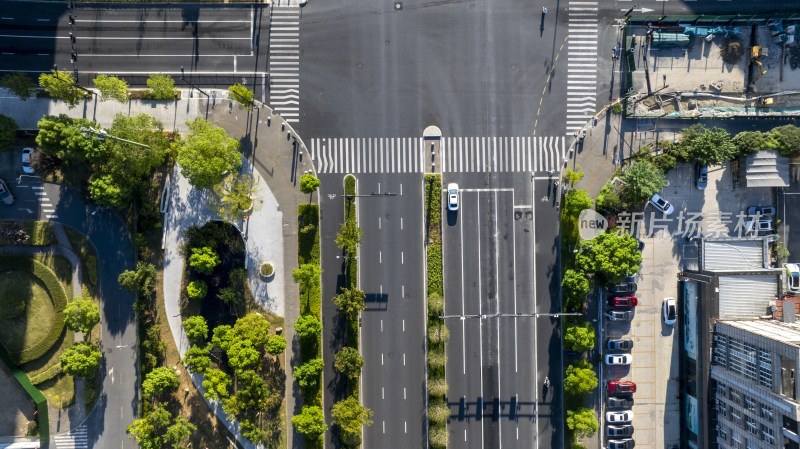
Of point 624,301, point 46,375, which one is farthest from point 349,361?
point 46,375

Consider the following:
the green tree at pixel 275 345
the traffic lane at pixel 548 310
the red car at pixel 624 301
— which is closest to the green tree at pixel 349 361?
the green tree at pixel 275 345

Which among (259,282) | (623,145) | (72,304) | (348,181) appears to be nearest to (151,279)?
(72,304)

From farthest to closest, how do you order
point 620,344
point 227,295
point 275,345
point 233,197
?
1. point 620,344
2. point 233,197
3. point 227,295
4. point 275,345

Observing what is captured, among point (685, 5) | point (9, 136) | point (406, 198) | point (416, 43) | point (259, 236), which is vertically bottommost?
point (259, 236)

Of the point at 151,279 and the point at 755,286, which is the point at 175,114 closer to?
the point at 151,279

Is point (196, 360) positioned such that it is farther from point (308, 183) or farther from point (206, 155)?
point (308, 183)
